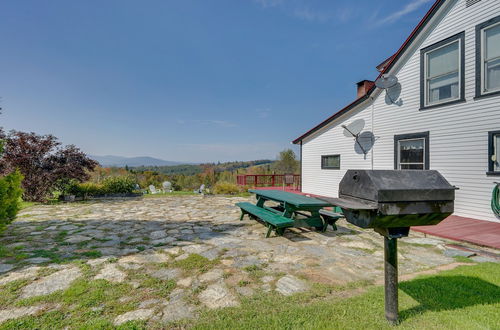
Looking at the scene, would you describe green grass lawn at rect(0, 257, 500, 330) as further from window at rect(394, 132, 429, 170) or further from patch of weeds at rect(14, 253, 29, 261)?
window at rect(394, 132, 429, 170)

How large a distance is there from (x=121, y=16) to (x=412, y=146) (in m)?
10.9

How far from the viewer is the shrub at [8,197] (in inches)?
149

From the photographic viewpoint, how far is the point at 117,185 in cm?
1060

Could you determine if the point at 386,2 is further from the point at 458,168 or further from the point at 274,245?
the point at 274,245

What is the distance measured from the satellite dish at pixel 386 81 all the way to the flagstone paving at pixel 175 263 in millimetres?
4842

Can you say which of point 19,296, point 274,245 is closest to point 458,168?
point 274,245

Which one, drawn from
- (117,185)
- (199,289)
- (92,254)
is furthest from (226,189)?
(199,289)

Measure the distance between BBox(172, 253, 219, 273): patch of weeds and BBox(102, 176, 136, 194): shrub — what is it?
8.99m

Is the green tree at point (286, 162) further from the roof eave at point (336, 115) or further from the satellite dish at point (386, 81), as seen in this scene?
the satellite dish at point (386, 81)

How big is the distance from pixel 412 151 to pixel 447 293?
5.85m

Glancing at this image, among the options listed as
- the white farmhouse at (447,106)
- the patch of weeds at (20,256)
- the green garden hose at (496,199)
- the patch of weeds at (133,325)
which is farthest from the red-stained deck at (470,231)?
the patch of weeds at (20,256)

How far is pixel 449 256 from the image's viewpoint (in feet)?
10.9

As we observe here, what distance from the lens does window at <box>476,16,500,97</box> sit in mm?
5184

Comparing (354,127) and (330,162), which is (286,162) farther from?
(354,127)
